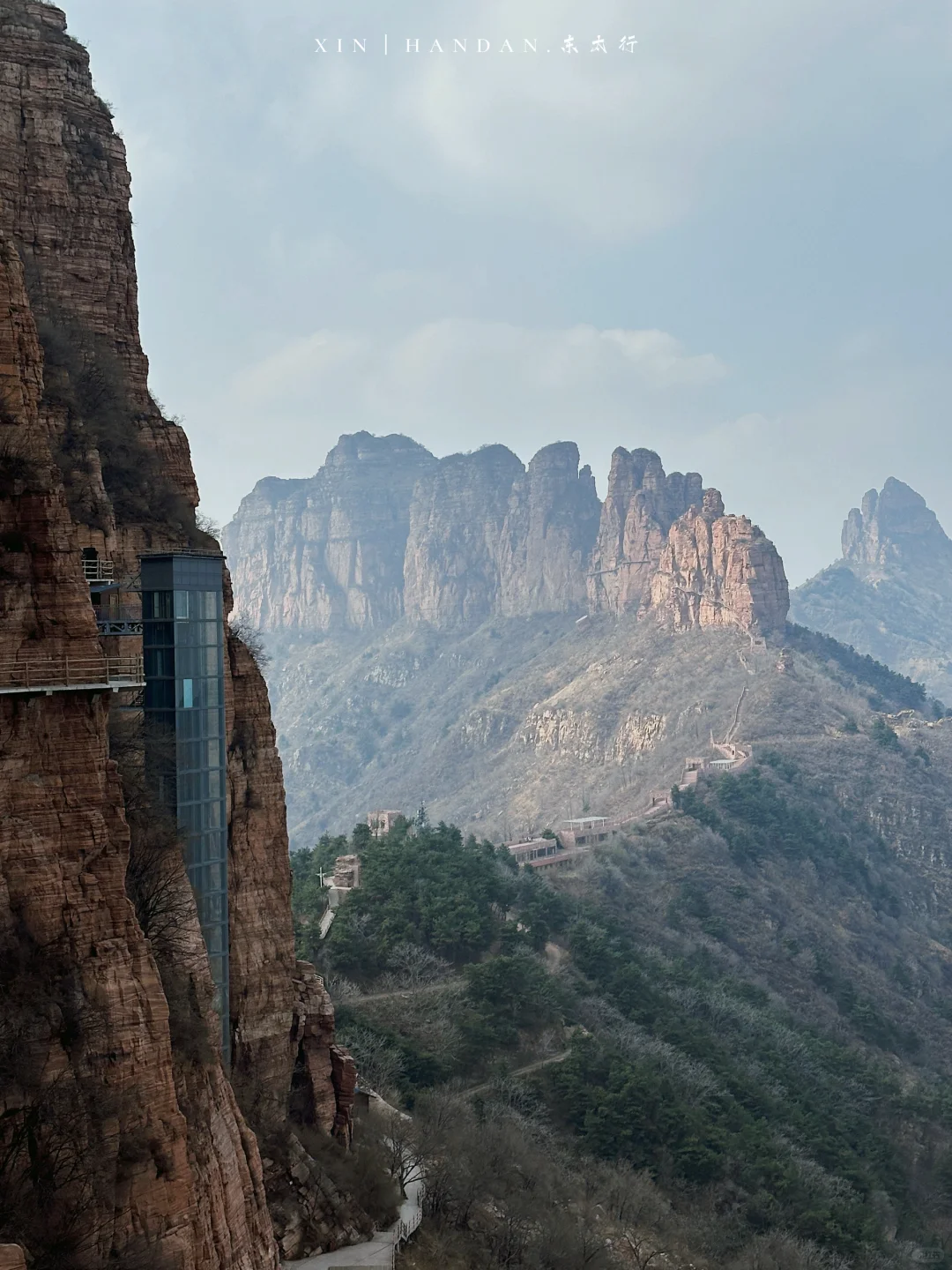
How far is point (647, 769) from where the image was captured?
5576 inches

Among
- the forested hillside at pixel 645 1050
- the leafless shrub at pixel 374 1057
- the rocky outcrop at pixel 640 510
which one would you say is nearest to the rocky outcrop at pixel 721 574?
the rocky outcrop at pixel 640 510

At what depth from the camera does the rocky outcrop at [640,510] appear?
187 metres

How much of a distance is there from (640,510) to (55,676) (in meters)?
174

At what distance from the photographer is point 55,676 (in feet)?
54.4

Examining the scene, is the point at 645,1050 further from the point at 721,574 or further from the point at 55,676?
the point at 721,574

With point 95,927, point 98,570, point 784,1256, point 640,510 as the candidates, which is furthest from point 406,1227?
point 640,510

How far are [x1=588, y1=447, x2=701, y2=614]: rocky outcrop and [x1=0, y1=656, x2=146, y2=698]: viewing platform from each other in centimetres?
16853

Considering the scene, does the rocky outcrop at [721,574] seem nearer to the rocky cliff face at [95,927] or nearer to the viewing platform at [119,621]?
the rocky cliff face at [95,927]

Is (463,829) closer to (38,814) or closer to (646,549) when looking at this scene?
(646,549)

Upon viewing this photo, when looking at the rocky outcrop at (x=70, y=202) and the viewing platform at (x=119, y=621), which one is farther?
the rocky outcrop at (x=70, y=202)

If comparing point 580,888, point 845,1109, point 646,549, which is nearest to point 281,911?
point 845,1109

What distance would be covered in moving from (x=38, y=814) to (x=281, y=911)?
12.0 metres

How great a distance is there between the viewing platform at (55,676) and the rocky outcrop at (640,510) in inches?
6635

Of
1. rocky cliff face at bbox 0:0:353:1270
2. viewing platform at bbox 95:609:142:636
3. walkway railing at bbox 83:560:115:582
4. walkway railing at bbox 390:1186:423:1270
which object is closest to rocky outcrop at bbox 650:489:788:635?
walkway railing at bbox 390:1186:423:1270
